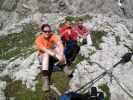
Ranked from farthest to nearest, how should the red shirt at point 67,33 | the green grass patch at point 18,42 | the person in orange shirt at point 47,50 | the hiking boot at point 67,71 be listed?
the green grass patch at point 18,42
the red shirt at point 67,33
the hiking boot at point 67,71
the person in orange shirt at point 47,50

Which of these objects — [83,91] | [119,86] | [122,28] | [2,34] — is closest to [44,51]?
[83,91]

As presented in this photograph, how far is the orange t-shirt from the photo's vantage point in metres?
15.4

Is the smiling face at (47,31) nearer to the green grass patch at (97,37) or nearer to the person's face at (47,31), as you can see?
the person's face at (47,31)

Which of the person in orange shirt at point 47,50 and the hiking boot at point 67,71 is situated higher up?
the person in orange shirt at point 47,50

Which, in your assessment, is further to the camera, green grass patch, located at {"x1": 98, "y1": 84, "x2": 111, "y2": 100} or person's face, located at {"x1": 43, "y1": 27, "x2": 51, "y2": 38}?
green grass patch, located at {"x1": 98, "y1": 84, "x2": 111, "y2": 100}

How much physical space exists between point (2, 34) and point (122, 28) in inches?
313

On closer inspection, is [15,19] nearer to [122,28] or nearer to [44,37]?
[122,28]

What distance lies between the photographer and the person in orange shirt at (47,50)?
1506cm

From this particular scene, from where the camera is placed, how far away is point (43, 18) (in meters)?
26.8

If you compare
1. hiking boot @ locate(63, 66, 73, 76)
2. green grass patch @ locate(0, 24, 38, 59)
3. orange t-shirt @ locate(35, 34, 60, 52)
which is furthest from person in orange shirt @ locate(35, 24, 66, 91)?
green grass patch @ locate(0, 24, 38, 59)

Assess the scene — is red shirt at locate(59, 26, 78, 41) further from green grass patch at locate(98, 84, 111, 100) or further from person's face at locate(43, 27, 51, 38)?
green grass patch at locate(98, 84, 111, 100)

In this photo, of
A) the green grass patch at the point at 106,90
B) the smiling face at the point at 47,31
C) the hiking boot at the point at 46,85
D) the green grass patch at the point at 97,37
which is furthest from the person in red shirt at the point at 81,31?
the hiking boot at the point at 46,85

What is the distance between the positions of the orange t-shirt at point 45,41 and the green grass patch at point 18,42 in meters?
3.73

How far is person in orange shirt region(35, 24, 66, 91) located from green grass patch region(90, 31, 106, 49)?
3515 mm
